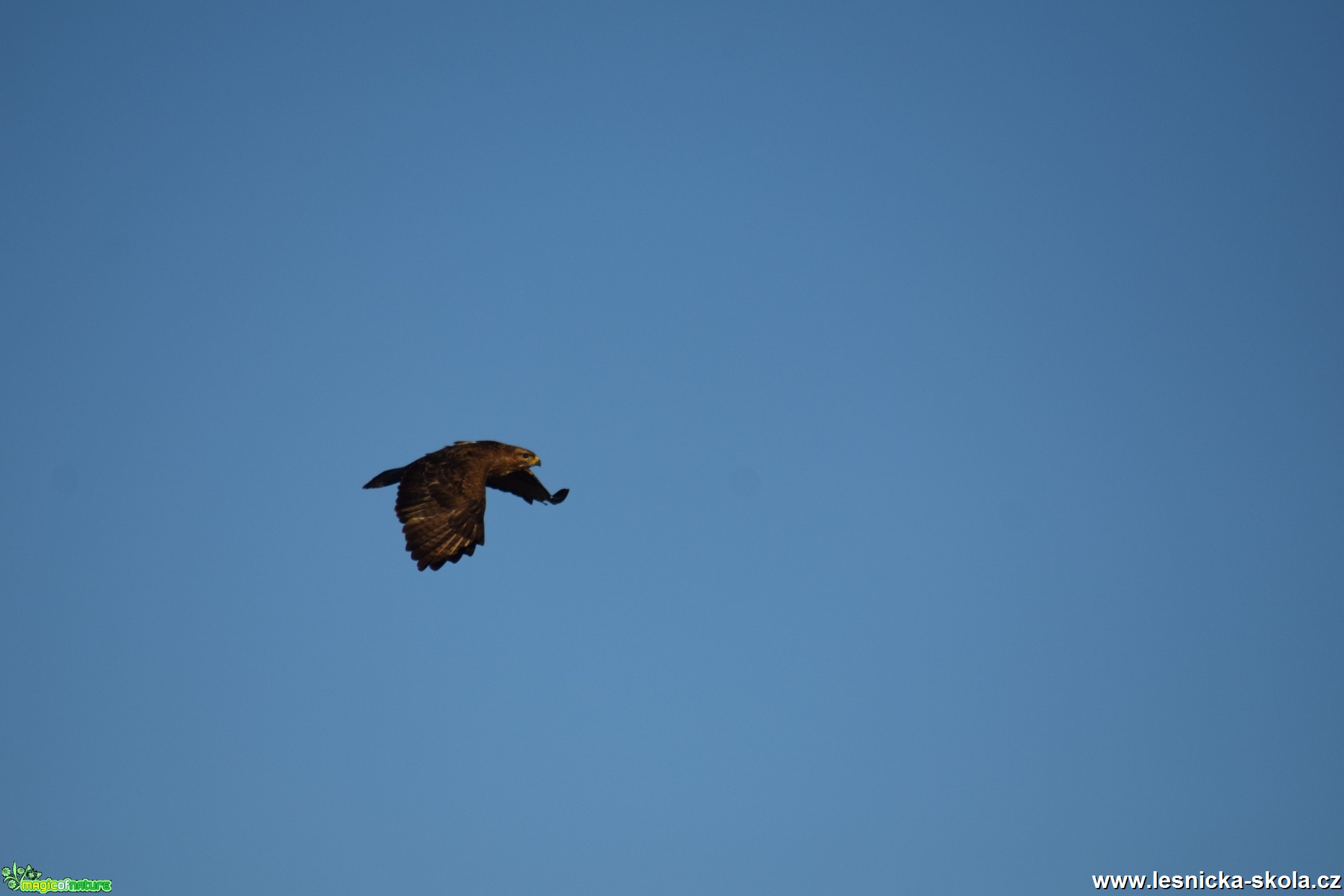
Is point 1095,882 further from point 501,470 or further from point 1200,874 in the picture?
point 501,470

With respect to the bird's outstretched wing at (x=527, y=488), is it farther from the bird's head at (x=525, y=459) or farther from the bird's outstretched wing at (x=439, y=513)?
the bird's outstretched wing at (x=439, y=513)

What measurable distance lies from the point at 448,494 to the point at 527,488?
381 centimetres

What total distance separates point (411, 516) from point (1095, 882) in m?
15.6

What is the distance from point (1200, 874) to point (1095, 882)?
2356 mm

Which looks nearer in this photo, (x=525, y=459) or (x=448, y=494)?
(x=448, y=494)

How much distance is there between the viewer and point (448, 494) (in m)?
44.9

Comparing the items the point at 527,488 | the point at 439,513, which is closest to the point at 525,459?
the point at 527,488

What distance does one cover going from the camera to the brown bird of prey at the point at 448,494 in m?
44.1

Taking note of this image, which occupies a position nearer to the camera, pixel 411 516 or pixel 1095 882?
pixel 411 516

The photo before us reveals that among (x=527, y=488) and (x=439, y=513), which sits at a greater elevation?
(x=527, y=488)

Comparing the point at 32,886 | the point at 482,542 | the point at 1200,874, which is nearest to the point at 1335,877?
the point at 1200,874

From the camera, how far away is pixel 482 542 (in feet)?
145

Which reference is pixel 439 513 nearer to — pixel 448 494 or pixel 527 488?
pixel 448 494

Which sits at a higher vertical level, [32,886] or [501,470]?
[501,470]
